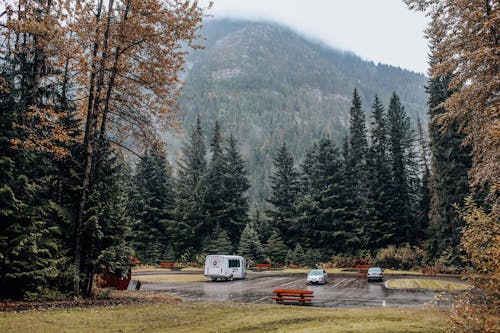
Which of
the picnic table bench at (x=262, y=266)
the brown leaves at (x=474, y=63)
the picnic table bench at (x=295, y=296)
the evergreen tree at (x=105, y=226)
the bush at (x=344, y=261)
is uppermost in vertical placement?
the brown leaves at (x=474, y=63)

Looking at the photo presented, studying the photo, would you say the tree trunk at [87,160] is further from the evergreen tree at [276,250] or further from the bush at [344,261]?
the bush at [344,261]

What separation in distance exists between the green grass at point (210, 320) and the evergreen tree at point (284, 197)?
44.6 meters

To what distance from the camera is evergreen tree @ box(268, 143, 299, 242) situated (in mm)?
61250

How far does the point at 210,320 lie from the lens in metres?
13.7

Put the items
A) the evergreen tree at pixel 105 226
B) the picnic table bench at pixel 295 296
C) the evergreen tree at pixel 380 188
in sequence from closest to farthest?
1. the evergreen tree at pixel 105 226
2. the picnic table bench at pixel 295 296
3. the evergreen tree at pixel 380 188

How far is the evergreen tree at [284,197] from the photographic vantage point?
61250mm

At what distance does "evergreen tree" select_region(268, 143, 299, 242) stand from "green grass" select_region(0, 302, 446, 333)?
146 feet

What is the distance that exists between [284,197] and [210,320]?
168 ft

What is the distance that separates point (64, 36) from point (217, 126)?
47146 millimetres

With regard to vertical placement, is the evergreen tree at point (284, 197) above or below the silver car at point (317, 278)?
above

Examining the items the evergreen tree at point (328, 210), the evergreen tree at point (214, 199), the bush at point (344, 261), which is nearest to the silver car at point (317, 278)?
the bush at point (344, 261)

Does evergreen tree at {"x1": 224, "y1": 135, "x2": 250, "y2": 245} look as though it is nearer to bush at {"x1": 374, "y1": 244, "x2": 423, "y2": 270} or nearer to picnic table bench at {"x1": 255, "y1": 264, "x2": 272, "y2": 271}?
picnic table bench at {"x1": 255, "y1": 264, "x2": 272, "y2": 271}

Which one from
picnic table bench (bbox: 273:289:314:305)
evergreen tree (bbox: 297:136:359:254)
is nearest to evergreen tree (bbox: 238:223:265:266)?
evergreen tree (bbox: 297:136:359:254)

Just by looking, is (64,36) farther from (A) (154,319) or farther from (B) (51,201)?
(A) (154,319)
